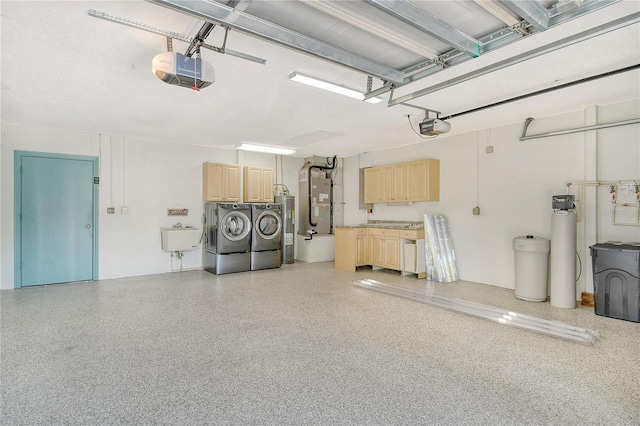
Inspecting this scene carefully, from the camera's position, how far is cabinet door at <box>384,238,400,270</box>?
6570mm

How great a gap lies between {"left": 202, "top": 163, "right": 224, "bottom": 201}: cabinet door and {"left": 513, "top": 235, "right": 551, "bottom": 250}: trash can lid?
5681mm

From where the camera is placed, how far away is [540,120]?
4988mm

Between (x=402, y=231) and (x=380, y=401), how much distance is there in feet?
14.8

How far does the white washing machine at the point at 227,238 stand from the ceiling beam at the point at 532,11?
5.73 m

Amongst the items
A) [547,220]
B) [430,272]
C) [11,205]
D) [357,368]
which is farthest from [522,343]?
[11,205]

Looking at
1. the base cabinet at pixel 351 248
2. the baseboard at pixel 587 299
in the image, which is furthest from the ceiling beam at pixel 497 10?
the base cabinet at pixel 351 248

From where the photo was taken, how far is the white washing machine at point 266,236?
23.3 ft

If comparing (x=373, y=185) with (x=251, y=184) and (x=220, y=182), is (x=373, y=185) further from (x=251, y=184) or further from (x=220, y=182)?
(x=220, y=182)

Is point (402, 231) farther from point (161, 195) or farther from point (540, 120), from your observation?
point (161, 195)

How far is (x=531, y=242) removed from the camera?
4.64 m

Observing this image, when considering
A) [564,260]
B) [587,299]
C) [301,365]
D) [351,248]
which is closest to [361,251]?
[351,248]

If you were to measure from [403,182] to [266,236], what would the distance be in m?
3.22

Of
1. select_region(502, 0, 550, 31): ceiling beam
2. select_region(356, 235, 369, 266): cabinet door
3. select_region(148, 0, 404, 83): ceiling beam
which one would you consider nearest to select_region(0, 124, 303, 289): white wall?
select_region(356, 235, 369, 266): cabinet door

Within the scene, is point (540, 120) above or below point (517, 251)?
above
